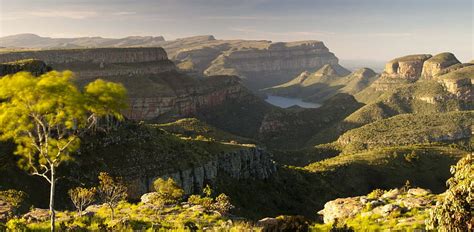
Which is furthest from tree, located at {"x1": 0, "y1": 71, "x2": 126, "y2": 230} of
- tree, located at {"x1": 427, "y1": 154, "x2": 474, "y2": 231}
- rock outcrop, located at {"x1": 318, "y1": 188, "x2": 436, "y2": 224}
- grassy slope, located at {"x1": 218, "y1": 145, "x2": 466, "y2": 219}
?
grassy slope, located at {"x1": 218, "y1": 145, "x2": 466, "y2": 219}

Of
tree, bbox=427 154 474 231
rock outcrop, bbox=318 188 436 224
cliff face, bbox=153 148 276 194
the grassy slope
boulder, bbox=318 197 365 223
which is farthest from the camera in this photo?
the grassy slope

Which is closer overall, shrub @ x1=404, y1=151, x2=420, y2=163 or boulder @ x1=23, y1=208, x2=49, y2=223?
boulder @ x1=23, y1=208, x2=49, y2=223

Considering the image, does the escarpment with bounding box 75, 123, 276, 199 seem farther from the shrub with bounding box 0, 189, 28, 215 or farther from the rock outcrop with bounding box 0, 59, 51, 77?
the shrub with bounding box 0, 189, 28, 215

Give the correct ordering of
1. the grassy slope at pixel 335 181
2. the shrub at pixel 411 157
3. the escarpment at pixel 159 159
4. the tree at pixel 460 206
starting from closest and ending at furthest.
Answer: the tree at pixel 460 206
the escarpment at pixel 159 159
the grassy slope at pixel 335 181
the shrub at pixel 411 157

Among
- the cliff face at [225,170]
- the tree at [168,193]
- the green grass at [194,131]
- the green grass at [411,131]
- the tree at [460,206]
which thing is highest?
the tree at [460,206]


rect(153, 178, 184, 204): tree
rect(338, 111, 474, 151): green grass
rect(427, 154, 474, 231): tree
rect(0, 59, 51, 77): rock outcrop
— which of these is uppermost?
rect(0, 59, 51, 77): rock outcrop

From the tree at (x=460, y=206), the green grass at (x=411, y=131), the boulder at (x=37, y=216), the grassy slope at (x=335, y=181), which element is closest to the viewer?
the tree at (x=460, y=206)

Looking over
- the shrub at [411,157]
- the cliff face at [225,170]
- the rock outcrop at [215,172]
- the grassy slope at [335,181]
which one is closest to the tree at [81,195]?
the rock outcrop at [215,172]

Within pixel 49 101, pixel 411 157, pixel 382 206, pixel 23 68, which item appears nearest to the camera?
pixel 49 101

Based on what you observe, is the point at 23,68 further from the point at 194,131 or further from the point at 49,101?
the point at 49,101

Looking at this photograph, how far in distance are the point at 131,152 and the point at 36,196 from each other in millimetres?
19122

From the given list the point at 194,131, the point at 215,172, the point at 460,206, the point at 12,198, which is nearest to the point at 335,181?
the point at 215,172

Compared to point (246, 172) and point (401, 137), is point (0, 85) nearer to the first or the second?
point (246, 172)

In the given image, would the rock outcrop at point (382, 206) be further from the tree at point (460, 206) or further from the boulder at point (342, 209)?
the tree at point (460, 206)
